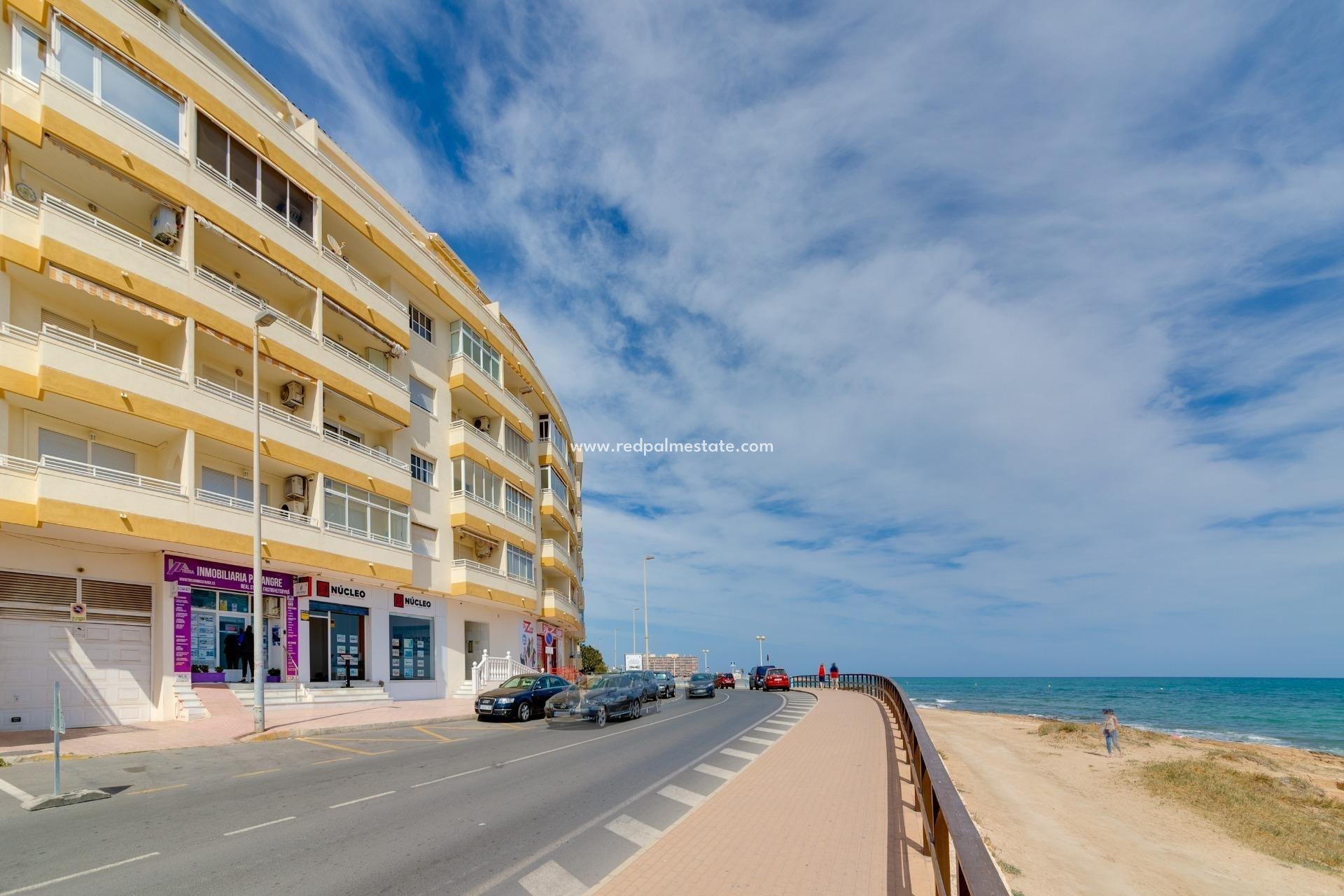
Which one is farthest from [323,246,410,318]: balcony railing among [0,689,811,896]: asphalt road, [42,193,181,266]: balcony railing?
[0,689,811,896]: asphalt road

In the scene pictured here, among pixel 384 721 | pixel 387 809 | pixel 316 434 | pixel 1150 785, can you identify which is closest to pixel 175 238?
pixel 316 434

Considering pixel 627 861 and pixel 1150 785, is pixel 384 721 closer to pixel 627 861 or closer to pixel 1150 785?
pixel 627 861

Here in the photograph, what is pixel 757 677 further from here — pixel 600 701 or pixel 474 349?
pixel 600 701

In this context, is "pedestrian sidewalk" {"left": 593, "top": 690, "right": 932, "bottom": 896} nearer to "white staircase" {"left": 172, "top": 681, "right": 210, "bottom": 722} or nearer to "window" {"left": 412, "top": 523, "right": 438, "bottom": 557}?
"white staircase" {"left": 172, "top": 681, "right": 210, "bottom": 722}

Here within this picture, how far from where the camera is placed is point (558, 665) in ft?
170

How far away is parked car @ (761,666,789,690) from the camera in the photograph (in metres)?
47.4

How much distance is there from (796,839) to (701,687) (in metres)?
30.6

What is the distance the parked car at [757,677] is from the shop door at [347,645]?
2701 centimetres

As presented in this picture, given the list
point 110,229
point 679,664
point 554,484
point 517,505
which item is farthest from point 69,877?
point 679,664

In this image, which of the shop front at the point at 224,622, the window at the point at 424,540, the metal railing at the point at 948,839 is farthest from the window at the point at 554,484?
the metal railing at the point at 948,839

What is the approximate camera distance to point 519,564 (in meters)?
39.7

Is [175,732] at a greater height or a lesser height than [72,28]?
lesser

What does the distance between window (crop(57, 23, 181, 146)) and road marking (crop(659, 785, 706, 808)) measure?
20411 mm

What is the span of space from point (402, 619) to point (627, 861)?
25.2m
